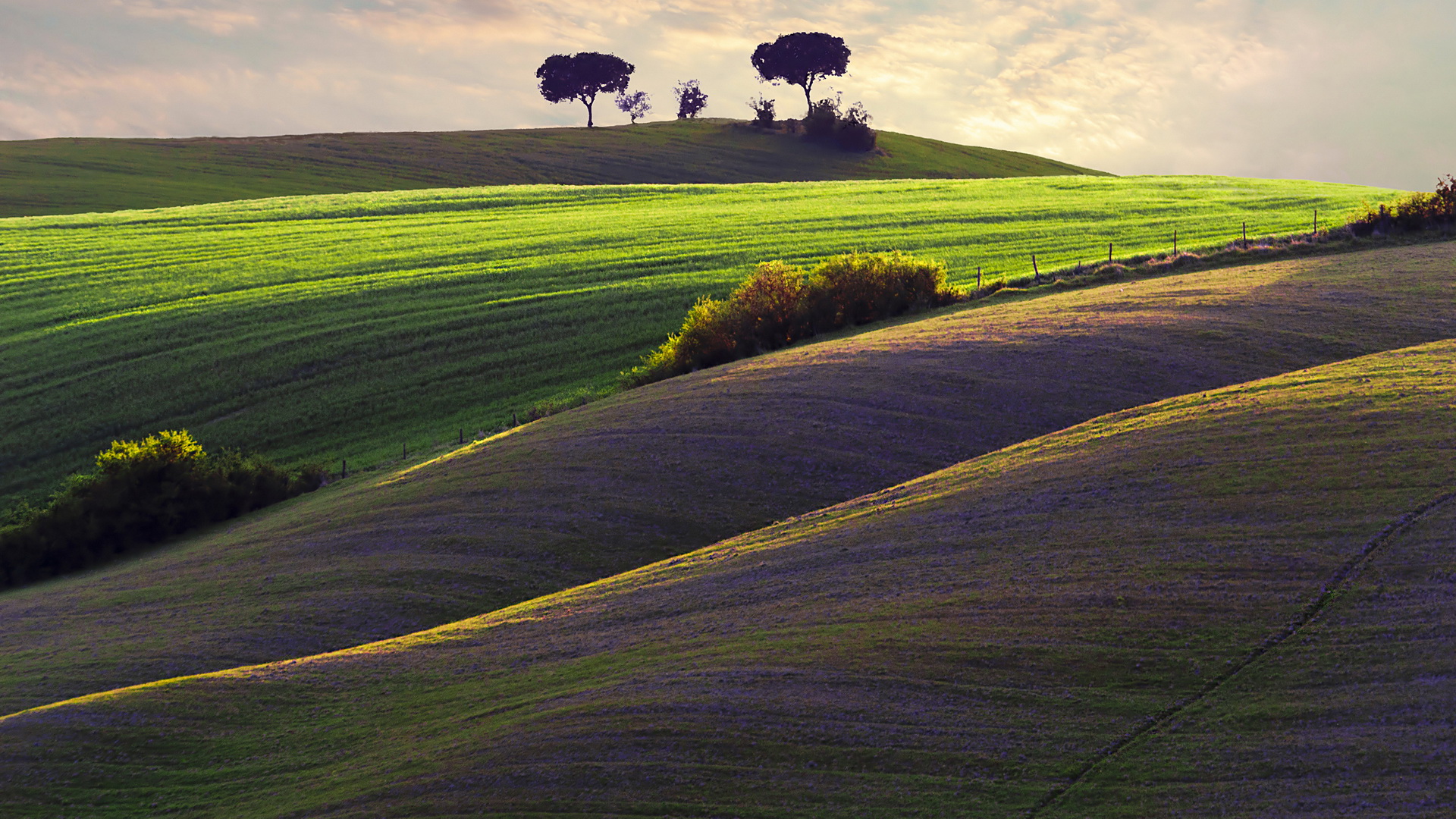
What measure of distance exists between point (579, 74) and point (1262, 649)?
476 ft

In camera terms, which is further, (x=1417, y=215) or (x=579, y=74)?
(x=579, y=74)

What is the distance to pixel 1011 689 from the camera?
36.2 feet

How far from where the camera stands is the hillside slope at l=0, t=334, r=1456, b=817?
10.3 m

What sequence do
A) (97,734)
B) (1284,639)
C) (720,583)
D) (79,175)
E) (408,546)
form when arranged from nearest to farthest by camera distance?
(1284,639)
(97,734)
(720,583)
(408,546)
(79,175)

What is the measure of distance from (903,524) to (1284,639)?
256 inches

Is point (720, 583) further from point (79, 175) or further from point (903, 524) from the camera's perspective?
point (79, 175)

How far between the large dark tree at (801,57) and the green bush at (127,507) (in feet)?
400

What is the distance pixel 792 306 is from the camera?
3581cm

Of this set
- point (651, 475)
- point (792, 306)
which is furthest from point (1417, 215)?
point (651, 475)

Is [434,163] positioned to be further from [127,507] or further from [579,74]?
[127,507]

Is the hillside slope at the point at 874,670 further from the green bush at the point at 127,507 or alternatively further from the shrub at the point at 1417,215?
the shrub at the point at 1417,215

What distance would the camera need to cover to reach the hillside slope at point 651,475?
1855cm

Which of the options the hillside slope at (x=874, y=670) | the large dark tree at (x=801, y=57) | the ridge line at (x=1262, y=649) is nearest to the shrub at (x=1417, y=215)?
the hillside slope at (x=874, y=670)

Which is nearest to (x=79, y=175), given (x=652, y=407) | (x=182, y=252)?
(x=182, y=252)
